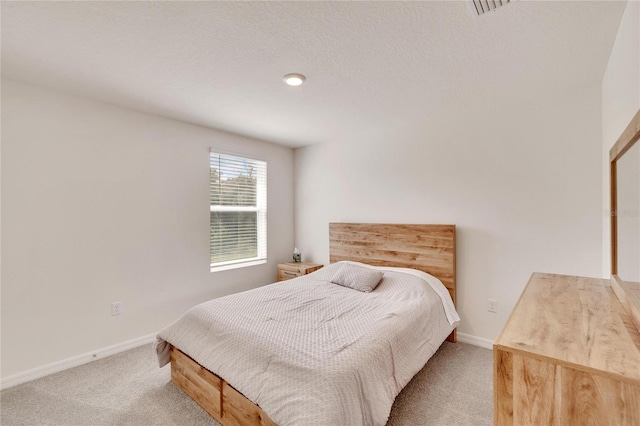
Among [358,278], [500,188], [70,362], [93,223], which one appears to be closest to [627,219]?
[500,188]

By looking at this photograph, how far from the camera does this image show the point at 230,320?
195cm

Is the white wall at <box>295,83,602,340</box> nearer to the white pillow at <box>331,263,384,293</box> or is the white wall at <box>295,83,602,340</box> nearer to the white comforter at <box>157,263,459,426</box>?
the white comforter at <box>157,263,459,426</box>

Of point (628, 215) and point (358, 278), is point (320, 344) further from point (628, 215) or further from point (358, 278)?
point (628, 215)

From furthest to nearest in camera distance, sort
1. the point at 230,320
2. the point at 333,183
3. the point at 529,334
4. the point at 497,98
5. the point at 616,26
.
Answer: the point at 333,183 < the point at 497,98 < the point at 230,320 < the point at 616,26 < the point at 529,334

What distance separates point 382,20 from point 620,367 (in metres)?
1.72

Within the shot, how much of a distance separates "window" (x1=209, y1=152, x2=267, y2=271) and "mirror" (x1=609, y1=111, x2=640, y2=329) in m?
3.49

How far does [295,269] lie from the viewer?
3.83m

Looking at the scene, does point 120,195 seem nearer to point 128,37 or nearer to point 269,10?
point 128,37

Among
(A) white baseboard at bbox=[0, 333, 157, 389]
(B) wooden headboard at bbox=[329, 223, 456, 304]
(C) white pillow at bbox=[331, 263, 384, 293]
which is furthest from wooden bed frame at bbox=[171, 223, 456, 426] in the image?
(A) white baseboard at bbox=[0, 333, 157, 389]

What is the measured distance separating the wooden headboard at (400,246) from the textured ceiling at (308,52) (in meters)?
1.30

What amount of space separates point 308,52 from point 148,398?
2618 millimetres

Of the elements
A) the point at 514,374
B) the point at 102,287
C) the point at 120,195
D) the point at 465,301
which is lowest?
the point at 465,301

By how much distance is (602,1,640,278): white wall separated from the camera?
1287 mm

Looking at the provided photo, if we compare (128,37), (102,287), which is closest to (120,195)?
(102,287)
